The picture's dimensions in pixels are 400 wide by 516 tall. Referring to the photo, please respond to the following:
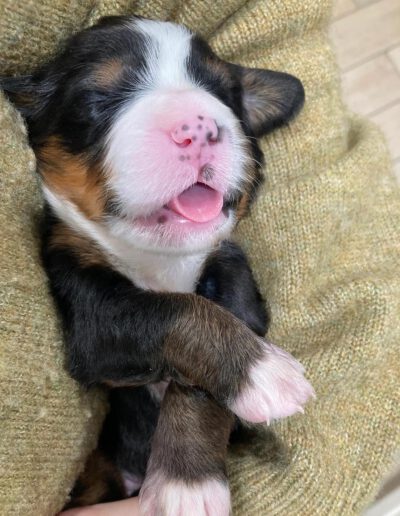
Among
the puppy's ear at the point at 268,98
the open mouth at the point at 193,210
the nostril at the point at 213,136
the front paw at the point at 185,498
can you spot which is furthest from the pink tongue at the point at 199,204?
the front paw at the point at 185,498

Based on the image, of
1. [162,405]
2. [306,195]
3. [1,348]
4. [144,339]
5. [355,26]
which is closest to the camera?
[1,348]

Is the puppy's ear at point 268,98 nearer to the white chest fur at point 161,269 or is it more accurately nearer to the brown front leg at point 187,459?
the white chest fur at point 161,269

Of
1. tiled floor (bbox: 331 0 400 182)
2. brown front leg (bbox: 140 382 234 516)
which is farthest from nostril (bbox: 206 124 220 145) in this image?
tiled floor (bbox: 331 0 400 182)

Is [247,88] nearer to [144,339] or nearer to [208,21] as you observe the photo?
[208,21]

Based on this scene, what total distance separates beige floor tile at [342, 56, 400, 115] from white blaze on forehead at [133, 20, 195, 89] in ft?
5.93

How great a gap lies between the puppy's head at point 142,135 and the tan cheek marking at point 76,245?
0.05 meters

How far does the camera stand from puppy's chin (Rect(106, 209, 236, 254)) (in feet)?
4.64

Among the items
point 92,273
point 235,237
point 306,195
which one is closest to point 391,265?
point 306,195

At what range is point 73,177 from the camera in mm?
1512

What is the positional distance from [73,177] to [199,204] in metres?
0.34

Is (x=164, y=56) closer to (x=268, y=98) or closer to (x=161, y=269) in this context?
(x=268, y=98)

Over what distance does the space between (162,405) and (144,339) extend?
0.83ft

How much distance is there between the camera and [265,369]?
58.0 inches

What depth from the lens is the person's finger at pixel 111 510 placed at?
162cm
